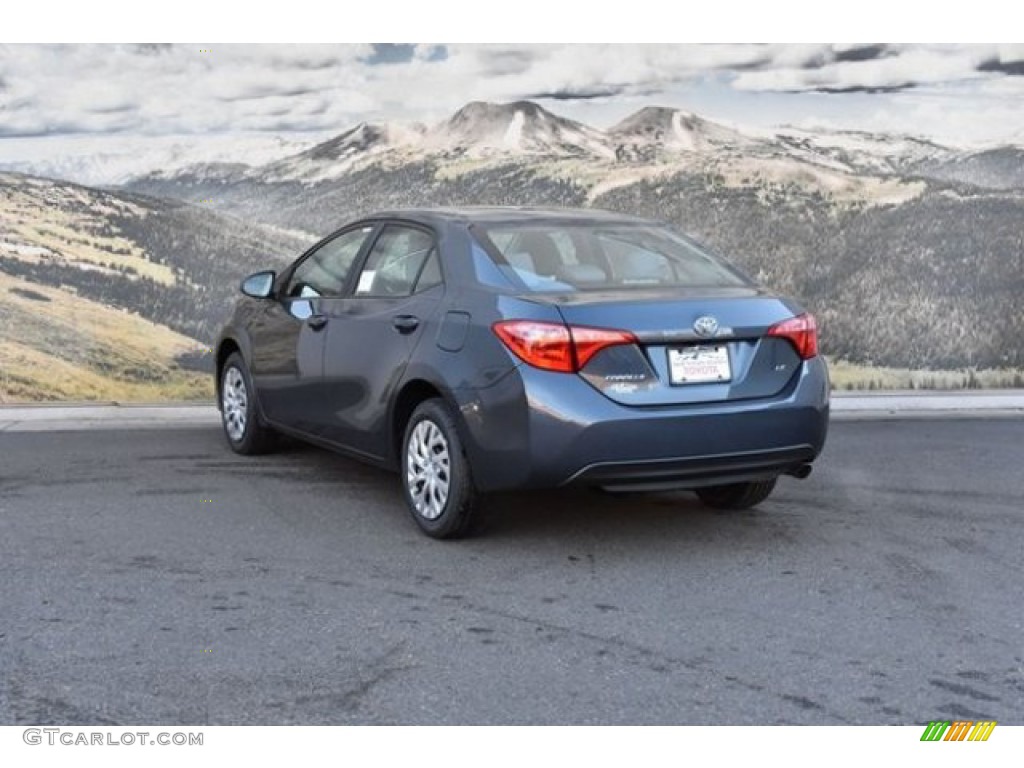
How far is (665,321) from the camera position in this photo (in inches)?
248

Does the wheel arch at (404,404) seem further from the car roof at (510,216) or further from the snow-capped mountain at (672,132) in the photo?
the snow-capped mountain at (672,132)

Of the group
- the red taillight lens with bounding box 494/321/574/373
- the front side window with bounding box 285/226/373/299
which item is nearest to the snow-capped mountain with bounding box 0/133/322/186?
the front side window with bounding box 285/226/373/299

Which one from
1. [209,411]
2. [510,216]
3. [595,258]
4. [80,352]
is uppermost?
[510,216]

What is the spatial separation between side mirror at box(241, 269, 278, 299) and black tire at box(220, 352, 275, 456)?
524mm

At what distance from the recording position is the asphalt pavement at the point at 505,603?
4.70 meters

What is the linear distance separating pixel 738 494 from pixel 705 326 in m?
1.41

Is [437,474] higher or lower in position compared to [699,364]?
lower

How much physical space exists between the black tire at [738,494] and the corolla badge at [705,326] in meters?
1.24

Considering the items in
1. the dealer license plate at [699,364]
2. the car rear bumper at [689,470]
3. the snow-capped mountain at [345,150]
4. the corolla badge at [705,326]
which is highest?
the snow-capped mountain at [345,150]

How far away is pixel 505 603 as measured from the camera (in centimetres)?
580

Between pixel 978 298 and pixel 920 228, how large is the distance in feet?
2.40

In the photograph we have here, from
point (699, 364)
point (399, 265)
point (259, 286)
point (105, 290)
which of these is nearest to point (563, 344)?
point (699, 364)

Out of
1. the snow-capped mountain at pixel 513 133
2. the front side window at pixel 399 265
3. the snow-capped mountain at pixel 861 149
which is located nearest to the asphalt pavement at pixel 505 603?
the front side window at pixel 399 265

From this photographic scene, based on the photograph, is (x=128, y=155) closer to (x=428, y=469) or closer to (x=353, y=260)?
(x=353, y=260)
